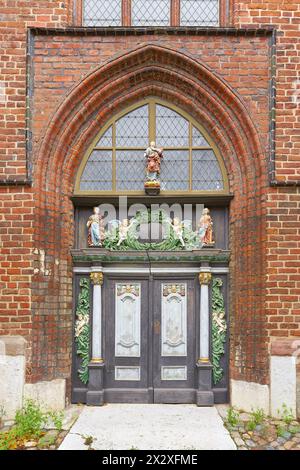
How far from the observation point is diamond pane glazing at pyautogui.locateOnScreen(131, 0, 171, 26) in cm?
706

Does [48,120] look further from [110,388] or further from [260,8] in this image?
[110,388]

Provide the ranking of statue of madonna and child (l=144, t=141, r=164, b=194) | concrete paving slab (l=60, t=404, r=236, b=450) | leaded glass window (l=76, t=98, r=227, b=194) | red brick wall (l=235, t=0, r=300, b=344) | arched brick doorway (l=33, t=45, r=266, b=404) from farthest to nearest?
leaded glass window (l=76, t=98, r=227, b=194), statue of madonna and child (l=144, t=141, r=164, b=194), arched brick doorway (l=33, t=45, r=266, b=404), red brick wall (l=235, t=0, r=300, b=344), concrete paving slab (l=60, t=404, r=236, b=450)

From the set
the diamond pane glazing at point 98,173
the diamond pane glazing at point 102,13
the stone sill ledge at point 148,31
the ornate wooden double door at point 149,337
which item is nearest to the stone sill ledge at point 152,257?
the ornate wooden double door at point 149,337

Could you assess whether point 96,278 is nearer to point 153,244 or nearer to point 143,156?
point 153,244

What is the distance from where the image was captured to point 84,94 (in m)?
6.80

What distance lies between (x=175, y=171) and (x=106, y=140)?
1.15 meters

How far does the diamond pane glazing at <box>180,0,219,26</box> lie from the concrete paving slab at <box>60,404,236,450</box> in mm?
5629

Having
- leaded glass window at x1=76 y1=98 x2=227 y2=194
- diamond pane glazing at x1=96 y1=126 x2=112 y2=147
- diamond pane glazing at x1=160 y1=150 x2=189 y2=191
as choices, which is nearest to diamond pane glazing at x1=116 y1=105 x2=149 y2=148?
leaded glass window at x1=76 y1=98 x2=227 y2=194

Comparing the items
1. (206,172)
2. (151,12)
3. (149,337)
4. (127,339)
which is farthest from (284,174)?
(127,339)

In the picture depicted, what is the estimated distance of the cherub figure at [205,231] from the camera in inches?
276

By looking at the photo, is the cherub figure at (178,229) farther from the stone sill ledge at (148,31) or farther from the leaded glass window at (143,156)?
the stone sill ledge at (148,31)

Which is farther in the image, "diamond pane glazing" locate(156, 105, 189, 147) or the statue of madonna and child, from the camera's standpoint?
"diamond pane glazing" locate(156, 105, 189, 147)

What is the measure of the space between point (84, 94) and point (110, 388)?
14.1 feet

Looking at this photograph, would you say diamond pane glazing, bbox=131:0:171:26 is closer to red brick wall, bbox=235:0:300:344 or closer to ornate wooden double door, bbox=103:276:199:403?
red brick wall, bbox=235:0:300:344
